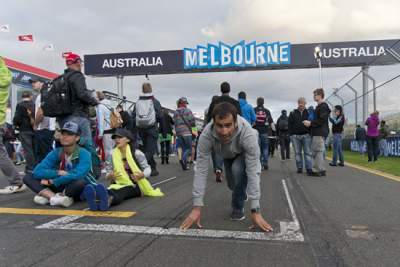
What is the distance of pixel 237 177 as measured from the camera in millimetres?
4000

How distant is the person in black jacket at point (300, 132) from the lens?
30.5ft

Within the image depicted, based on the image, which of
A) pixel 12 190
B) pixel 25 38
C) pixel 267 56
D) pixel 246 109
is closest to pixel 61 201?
pixel 12 190

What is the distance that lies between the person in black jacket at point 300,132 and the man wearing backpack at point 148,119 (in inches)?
125

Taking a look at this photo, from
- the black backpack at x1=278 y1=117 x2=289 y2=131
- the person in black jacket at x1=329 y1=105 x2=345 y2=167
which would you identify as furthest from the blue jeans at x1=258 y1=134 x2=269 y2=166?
the black backpack at x1=278 y1=117 x2=289 y2=131

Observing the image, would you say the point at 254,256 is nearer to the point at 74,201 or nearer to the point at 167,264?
the point at 167,264

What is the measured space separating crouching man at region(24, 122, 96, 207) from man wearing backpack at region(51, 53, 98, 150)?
1.53ft

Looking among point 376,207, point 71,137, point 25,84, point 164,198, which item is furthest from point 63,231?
point 25,84

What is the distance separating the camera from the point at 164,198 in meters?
5.50

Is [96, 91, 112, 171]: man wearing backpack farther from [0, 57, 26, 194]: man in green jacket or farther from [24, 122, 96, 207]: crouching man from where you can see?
[24, 122, 96, 207]: crouching man

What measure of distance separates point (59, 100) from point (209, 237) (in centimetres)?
329

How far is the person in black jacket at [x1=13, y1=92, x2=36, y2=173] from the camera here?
7227 mm

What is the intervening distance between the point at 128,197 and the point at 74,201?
69 cm

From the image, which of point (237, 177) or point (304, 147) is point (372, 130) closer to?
point (304, 147)

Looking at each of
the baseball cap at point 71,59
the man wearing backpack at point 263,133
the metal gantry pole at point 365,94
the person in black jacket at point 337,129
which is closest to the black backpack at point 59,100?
the baseball cap at point 71,59
